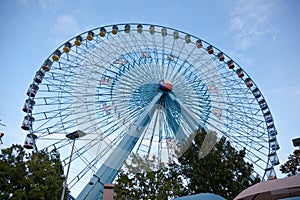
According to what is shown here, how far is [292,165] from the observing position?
13.8 meters

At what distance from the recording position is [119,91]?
706 inches

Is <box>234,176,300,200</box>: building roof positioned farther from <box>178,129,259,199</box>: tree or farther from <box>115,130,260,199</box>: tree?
<box>178,129,259,199</box>: tree

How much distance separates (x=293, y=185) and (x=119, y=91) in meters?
12.0

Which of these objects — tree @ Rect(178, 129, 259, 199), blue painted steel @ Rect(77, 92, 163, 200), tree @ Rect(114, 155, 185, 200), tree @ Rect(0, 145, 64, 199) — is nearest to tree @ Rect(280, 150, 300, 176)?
tree @ Rect(178, 129, 259, 199)

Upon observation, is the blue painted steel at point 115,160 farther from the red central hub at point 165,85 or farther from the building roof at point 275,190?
the building roof at point 275,190

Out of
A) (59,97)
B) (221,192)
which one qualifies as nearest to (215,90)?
(221,192)

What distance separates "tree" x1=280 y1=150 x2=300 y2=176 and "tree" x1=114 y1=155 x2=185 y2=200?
507cm

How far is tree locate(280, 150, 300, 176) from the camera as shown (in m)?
13.7

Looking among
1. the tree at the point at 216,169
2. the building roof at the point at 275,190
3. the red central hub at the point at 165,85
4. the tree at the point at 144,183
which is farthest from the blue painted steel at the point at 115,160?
the building roof at the point at 275,190

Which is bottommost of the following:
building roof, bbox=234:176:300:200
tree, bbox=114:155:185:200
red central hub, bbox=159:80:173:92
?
tree, bbox=114:155:185:200

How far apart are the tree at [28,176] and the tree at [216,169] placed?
263 inches

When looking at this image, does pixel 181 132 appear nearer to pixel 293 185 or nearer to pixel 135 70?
pixel 135 70

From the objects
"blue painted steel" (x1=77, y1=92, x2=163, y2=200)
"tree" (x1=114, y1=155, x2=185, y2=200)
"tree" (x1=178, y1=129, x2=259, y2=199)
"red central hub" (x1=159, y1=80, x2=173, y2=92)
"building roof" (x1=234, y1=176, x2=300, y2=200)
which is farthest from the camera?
"red central hub" (x1=159, y1=80, x2=173, y2=92)

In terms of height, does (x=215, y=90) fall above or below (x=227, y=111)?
above
